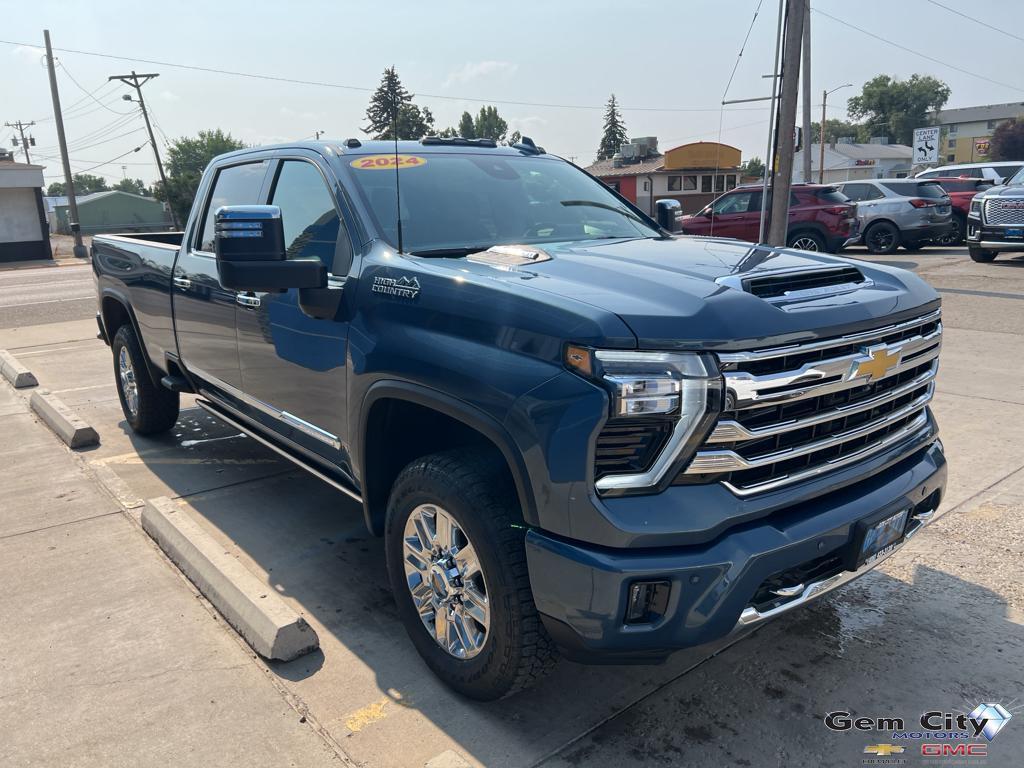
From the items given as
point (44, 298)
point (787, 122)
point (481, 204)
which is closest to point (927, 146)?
point (787, 122)

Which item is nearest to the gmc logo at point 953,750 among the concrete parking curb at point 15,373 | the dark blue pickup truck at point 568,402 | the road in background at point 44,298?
the dark blue pickup truck at point 568,402

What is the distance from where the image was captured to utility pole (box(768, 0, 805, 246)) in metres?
11.2

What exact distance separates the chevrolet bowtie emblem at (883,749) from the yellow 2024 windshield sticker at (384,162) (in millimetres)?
2831

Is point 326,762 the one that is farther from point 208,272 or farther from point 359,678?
point 208,272

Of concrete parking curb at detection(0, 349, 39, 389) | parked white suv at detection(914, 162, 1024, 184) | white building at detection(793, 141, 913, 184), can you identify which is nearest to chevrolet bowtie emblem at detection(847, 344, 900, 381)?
concrete parking curb at detection(0, 349, 39, 389)

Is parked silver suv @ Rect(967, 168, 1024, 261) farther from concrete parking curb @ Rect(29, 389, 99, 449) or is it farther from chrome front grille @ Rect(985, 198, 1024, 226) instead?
concrete parking curb @ Rect(29, 389, 99, 449)

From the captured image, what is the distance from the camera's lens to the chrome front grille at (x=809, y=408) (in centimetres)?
234

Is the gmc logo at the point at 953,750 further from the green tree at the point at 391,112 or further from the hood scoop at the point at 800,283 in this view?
the green tree at the point at 391,112

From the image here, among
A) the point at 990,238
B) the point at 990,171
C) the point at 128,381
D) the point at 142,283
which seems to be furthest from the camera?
the point at 990,171

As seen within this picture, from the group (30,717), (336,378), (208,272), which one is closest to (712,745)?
(336,378)

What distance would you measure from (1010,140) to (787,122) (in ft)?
237

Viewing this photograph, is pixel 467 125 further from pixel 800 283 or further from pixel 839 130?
pixel 800 283

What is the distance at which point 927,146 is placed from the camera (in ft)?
120

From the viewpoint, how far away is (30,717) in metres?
2.87
